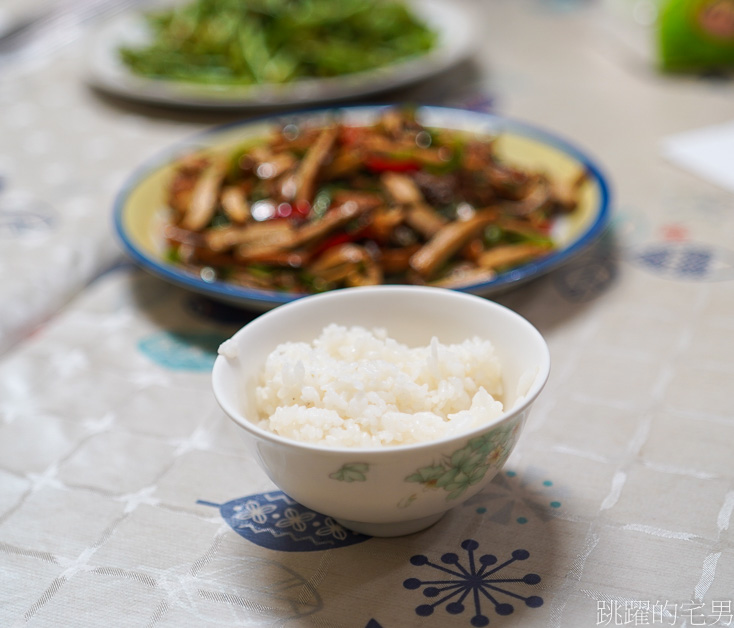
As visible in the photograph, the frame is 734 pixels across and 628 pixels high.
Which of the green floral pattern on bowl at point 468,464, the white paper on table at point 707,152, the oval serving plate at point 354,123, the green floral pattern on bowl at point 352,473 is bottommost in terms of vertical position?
the white paper on table at point 707,152

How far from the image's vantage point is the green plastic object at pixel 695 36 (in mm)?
2180

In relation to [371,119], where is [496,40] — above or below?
below

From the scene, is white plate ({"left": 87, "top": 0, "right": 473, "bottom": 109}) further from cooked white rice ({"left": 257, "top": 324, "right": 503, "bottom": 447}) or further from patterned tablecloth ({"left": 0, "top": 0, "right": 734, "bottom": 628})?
cooked white rice ({"left": 257, "top": 324, "right": 503, "bottom": 447})

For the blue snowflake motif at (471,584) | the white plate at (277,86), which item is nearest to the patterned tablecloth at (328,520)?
the blue snowflake motif at (471,584)

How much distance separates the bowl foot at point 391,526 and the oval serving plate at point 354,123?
1.29 feet

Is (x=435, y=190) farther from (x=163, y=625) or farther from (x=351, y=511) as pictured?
(x=163, y=625)

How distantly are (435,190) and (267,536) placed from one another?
0.76 m

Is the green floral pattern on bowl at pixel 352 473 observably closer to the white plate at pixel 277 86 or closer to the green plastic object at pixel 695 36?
the white plate at pixel 277 86

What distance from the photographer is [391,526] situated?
83cm

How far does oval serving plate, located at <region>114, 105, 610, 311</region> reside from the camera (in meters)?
1.21

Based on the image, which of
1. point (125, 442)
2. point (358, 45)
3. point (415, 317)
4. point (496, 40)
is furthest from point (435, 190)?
point (496, 40)

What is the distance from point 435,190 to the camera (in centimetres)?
142

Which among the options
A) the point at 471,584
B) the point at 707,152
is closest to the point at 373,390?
the point at 471,584

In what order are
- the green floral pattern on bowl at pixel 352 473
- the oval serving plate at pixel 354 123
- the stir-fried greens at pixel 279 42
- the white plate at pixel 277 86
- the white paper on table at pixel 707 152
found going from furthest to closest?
1. the stir-fried greens at pixel 279 42
2. the white plate at pixel 277 86
3. the white paper on table at pixel 707 152
4. the oval serving plate at pixel 354 123
5. the green floral pattern on bowl at pixel 352 473
